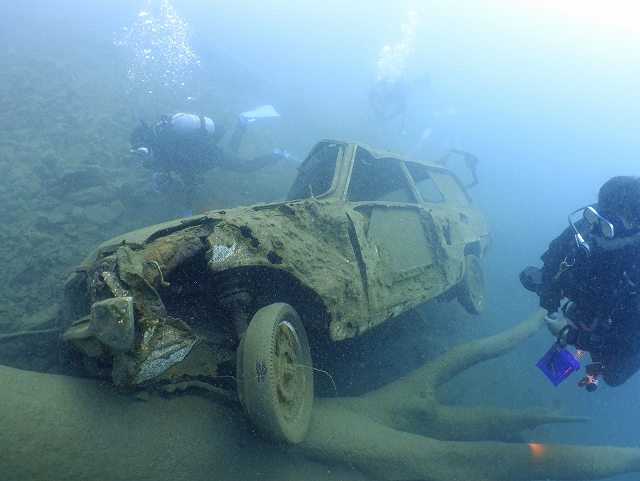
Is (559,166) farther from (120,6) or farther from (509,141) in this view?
(120,6)

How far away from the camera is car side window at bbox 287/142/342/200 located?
17.5ft

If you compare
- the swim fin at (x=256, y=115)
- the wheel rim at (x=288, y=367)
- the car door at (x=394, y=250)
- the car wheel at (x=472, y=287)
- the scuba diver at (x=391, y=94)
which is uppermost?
the scuba diver at (x=391, y=94)

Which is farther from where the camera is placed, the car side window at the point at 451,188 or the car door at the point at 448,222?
the car side window at the point at 451,188

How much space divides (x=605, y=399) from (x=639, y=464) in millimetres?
4751

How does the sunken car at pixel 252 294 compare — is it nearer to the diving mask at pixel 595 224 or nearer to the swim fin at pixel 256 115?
the diving mask at pixel 595 224

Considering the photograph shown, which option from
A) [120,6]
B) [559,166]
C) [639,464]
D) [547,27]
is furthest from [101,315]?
[547,27]

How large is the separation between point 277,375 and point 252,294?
0.77 m

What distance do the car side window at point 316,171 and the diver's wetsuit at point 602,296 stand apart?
10.1 ft

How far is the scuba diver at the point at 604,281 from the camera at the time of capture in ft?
9.39

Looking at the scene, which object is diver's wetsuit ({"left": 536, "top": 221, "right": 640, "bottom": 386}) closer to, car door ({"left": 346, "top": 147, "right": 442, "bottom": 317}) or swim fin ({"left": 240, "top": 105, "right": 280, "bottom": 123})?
car door ({"left": 346, "top": 147, "right": 442, "bottom": 317})

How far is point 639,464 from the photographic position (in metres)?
4.43

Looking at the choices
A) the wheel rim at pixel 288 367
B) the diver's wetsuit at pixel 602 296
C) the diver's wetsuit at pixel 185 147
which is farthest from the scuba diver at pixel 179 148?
the diver's wetsuit at pixel 602 296

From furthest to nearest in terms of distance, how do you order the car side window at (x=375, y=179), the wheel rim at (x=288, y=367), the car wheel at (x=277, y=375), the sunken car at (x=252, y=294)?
the car side window at (x=375, y=179) → the wheel rim at (x=288, y=367) → the car wheel at (x=277, y=375) → the sunken car at (x=252, y=294)

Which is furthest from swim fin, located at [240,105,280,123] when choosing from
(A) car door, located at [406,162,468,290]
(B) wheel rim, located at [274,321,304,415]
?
(B) wheel rim, located at [274,321,304,415]
